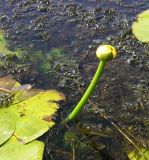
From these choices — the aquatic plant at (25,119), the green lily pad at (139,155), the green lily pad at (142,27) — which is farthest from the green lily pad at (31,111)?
the green lily pad at (142,27)

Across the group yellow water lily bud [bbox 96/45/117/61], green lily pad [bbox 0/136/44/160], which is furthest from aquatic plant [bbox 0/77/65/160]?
yellow water lily bud [bbox 96/45/117/61]

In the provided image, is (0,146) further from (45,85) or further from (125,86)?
(125,86)

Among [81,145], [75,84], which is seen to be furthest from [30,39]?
[81,145]

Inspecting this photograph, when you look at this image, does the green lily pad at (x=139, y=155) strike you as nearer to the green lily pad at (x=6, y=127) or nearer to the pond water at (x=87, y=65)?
the pond water at (x=87, y=65)

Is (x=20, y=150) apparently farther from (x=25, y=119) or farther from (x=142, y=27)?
(x=142, y=27)

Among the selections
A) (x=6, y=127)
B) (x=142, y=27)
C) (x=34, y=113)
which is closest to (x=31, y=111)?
(x=34, y=113)

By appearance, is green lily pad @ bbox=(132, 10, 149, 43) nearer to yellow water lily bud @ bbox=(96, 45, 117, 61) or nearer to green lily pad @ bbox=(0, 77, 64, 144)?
green lily pad @ bbox=(0, 77, 64, 144)
